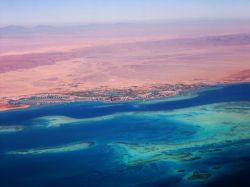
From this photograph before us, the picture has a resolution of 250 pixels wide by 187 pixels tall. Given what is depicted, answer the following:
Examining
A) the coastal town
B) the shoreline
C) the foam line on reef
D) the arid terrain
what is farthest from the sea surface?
the arid terrain

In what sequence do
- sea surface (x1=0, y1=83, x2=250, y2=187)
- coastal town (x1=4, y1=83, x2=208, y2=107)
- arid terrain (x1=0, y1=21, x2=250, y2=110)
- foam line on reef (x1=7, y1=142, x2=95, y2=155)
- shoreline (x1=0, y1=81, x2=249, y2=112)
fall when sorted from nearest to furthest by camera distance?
sea surface (x1=0, y1=83, x2=250, y2=187) → foam line on reef (x1=7, y1=142, x2=95, y2=155) → shoreline (x1=0, y1=81, x2=249, y2=112) → coastal town (x1=4, y1=83, x2=208, y2=107) → arid terrain (x1=0, y1=21, x2=250, y2=110)

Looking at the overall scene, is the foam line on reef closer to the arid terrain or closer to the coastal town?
the coastal town

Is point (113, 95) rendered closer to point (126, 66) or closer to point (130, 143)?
point (130, 143)

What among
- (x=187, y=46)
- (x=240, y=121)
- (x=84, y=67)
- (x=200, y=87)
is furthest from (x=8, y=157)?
(x=187, y=46)

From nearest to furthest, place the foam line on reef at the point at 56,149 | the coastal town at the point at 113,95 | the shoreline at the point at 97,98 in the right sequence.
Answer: the foam line on reef at the point at 56,149, the shoreline at the point at 97,98, the coastal town at the point at 113,95

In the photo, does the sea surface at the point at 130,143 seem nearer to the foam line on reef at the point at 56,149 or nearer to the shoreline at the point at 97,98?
the foam line on reef at the point at 56,149

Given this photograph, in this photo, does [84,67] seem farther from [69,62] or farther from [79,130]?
[79,130]

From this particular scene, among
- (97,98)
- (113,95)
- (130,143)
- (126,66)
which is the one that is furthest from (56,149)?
(126,66)

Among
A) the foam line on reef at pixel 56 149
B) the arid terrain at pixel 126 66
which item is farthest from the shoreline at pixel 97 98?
the foam line on reef at pixel 56 149
